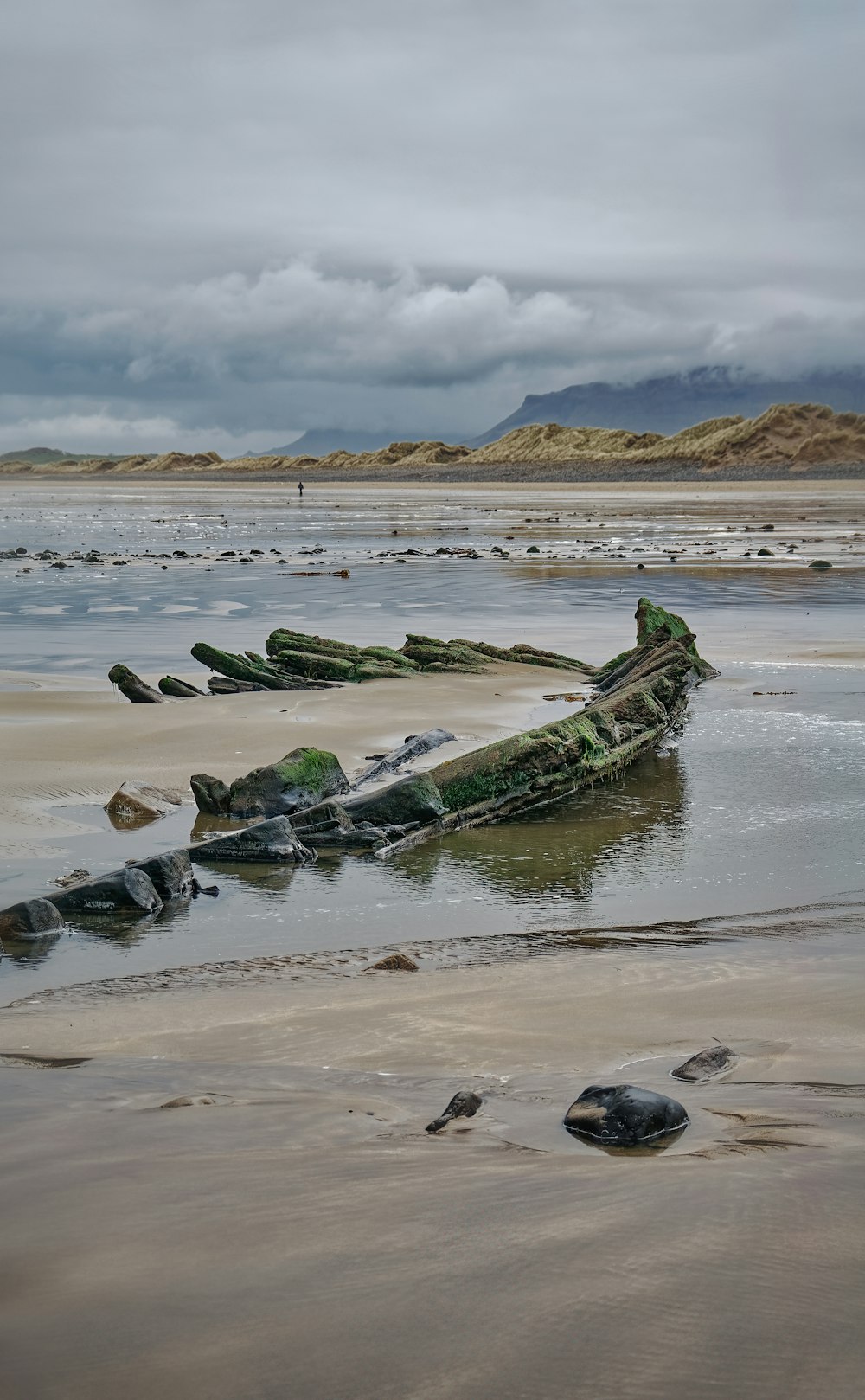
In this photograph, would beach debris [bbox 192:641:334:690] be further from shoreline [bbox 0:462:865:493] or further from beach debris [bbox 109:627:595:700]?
shoreline [bbox 0:462:865:493]

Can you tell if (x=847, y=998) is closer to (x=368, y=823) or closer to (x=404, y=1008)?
(x=404, y=1008)

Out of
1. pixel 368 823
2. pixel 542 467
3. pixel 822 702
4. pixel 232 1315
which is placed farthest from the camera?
pixel 542 467

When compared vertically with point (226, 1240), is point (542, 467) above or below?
above

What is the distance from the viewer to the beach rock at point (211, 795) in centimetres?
755

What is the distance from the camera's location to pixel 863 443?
11656cm

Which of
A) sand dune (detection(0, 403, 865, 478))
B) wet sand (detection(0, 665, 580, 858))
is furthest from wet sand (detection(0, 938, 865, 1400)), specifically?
sand dune (detection(0, 403, 865, 478))

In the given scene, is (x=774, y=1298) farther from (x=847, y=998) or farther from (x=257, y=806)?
(x=257, y=806)

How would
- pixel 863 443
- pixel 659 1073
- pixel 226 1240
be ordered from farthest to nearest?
pixel 863 443
pixel 659 1073
pixel 226 1240

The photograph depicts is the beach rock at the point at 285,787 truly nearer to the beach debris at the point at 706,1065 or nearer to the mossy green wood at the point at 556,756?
the mossy green wood at the point at 556,756

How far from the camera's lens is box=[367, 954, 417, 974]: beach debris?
489 cm

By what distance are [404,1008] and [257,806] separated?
10.9 feet

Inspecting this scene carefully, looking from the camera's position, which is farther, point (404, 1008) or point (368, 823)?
point (368, 823)

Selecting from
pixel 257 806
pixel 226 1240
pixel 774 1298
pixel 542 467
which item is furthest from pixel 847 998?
pixel 542 467

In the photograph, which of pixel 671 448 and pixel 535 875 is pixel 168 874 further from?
pixel 671 448
